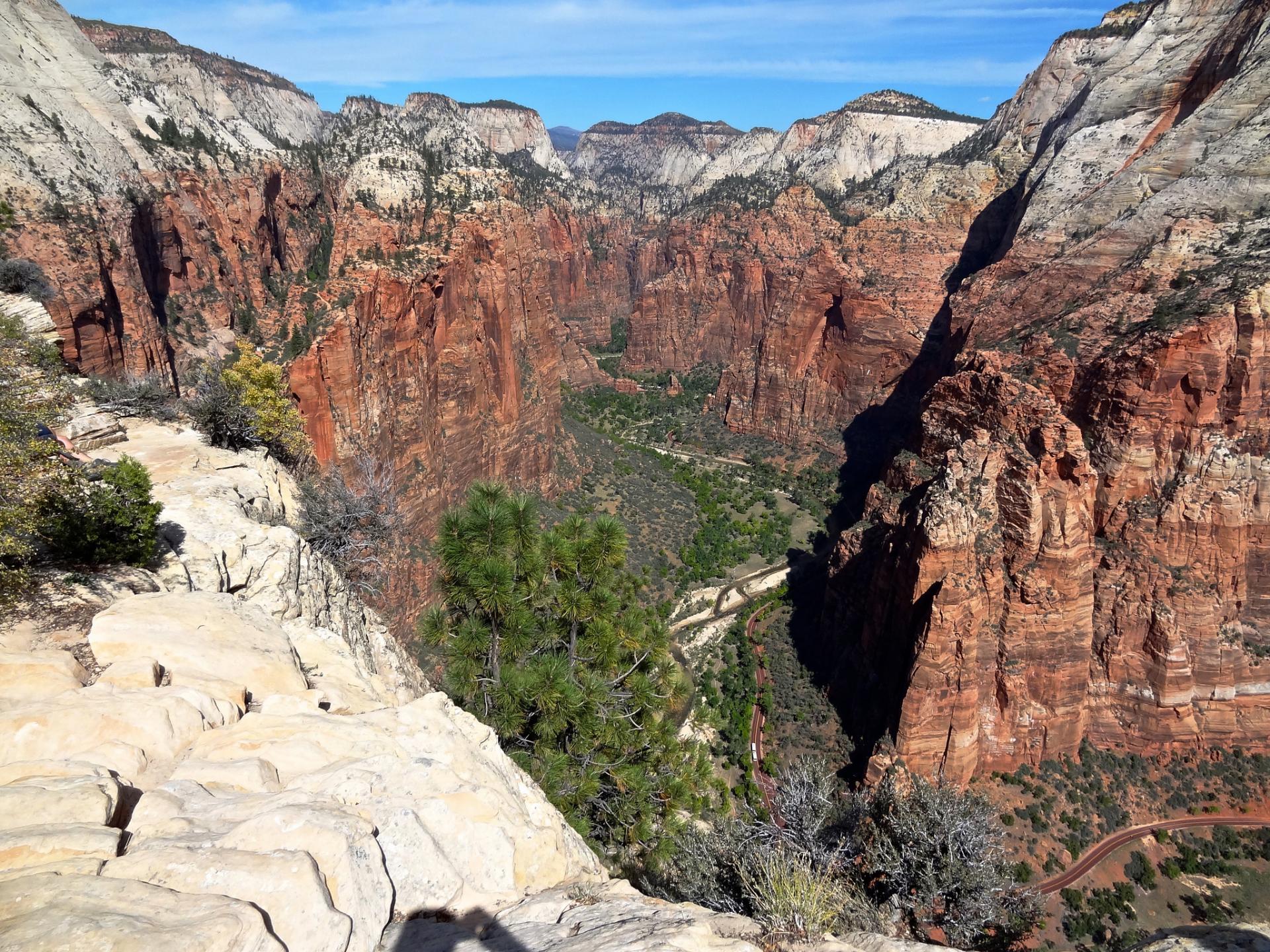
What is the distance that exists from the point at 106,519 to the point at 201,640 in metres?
2.81

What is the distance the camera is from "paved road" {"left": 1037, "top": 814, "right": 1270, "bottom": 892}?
1023 inches

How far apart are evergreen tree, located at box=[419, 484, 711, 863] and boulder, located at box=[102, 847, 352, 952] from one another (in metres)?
6.09

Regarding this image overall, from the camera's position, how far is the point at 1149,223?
3834cm

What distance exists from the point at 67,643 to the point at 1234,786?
3987cm

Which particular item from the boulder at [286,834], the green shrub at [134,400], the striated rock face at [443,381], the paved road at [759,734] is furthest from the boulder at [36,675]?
the paved road at [759,734]

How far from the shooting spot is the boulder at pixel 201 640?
9.05 metres

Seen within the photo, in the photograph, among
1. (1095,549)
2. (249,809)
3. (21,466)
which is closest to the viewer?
(249,809)

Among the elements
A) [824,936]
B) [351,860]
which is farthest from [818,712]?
[351,860]

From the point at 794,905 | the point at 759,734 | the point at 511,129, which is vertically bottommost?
the point at 759,734

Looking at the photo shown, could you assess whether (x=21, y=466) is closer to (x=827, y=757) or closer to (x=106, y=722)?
(x=106, y=722)

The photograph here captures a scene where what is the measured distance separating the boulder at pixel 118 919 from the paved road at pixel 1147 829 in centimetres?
3096

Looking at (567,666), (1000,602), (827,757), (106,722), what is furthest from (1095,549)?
(106,722)

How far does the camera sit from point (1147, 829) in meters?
27.1

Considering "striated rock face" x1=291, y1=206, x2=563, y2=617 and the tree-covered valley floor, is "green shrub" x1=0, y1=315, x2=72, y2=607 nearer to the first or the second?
the tree-covered valley floor
